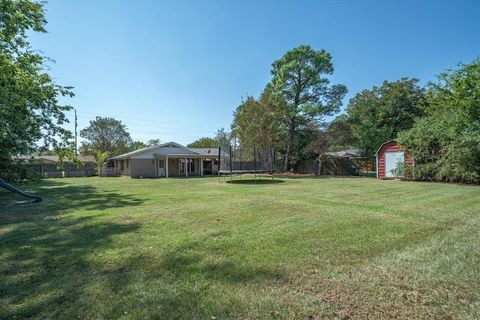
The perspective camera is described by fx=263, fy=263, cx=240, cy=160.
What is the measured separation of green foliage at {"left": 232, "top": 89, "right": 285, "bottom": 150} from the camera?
2369cm

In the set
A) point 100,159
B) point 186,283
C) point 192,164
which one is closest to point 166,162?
point 192,164

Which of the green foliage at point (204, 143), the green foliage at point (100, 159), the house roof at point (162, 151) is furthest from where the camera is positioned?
the green foliage at point (204, 143)

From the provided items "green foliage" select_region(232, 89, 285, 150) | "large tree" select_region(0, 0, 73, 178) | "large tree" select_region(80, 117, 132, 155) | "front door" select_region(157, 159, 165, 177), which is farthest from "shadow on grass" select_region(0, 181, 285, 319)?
"large tree" select_region(80, 117, 132, 155)

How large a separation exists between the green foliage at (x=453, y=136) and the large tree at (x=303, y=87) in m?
8.87

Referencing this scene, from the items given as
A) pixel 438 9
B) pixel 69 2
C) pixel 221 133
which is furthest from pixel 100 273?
pixel 221 133

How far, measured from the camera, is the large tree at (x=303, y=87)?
2398 centimetres

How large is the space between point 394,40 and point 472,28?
3113 mm

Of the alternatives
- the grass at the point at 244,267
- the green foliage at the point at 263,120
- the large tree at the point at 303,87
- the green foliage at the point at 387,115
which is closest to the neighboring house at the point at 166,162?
the green foliage at the point at 263,120

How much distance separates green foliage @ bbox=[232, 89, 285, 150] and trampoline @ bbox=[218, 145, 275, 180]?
897 millimetres

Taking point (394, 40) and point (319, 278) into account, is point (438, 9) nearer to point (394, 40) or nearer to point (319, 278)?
point (394, 40)

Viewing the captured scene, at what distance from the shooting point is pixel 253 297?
97.3 inches

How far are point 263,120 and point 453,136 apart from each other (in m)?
13.6

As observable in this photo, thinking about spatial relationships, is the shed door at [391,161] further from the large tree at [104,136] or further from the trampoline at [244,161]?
the large tree at [104,136]

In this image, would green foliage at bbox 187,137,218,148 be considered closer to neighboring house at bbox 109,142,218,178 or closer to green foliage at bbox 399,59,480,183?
neighboring house at bbox 109,142,218,178
